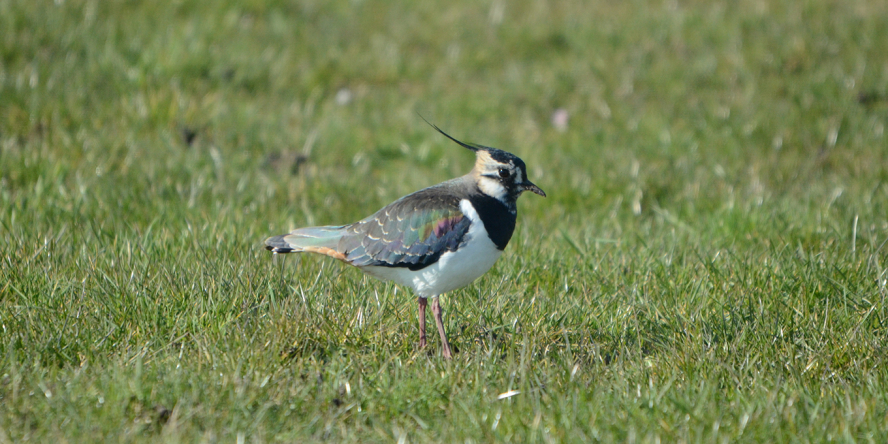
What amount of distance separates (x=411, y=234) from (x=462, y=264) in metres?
0.36

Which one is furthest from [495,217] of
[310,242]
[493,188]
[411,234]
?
[310,242]

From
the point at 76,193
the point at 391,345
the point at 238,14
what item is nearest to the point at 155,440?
the point at 391,345

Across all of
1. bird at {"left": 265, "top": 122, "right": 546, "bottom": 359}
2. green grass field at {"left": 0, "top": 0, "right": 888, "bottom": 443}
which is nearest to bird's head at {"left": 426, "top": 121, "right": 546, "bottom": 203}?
bird at {"left": 265, "top": 122, "right": 546, "bottom": 359}

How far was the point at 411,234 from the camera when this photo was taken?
13.6 feet

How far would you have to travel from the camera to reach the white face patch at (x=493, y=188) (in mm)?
4246

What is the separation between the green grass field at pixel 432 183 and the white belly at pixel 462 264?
0.87 feet

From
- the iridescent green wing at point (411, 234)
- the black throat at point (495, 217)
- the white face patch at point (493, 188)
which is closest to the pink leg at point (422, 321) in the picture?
the iridescent green wing at point (411, 234)

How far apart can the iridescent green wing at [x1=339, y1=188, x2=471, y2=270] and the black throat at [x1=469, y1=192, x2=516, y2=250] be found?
9 cm

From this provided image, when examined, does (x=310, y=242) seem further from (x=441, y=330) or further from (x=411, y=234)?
(x=441, y=330)

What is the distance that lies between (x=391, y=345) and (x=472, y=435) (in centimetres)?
85

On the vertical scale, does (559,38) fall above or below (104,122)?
above

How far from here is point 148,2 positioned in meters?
8.31

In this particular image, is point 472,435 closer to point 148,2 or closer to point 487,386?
point 487,386

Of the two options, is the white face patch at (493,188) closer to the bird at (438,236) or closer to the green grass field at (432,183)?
the bird at (438,236)
